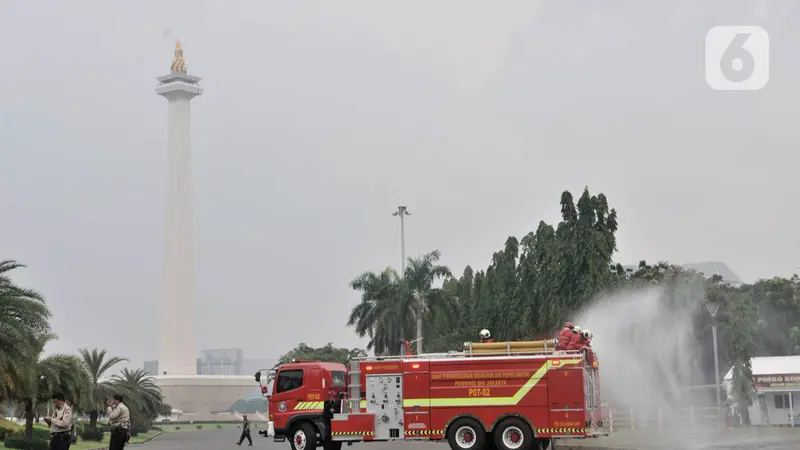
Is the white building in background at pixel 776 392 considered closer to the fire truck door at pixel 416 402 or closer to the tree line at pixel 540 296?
the tree line at pixel 540 296

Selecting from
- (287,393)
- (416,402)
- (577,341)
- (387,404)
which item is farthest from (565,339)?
(287,393)

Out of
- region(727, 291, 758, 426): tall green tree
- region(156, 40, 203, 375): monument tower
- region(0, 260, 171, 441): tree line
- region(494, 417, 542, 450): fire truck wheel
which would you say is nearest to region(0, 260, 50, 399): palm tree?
region(0, 260, 171, 441): tree line

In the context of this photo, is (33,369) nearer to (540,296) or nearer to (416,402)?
(416,402)

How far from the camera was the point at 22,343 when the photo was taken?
33156 millimetres

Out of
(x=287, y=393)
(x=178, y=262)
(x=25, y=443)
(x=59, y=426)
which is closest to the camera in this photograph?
(x=59, y=426)

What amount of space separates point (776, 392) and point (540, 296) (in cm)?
1446

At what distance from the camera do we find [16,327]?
32938 mm

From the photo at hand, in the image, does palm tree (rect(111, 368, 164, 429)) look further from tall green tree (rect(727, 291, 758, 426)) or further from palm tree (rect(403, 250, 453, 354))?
tall green tree (rect(727, 291, 758, 426))

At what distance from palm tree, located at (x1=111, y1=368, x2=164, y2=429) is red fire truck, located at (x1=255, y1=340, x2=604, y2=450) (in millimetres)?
33127

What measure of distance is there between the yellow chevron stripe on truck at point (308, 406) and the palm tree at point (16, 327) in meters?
8.83

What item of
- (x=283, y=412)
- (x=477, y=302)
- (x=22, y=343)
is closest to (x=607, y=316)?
(x=477, y=302)

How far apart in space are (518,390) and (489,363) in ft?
3.35

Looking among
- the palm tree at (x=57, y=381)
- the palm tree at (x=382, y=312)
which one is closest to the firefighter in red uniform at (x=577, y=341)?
the palm tree at (x=57, y=381)

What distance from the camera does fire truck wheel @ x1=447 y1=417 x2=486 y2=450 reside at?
89.2 feet
